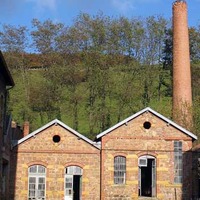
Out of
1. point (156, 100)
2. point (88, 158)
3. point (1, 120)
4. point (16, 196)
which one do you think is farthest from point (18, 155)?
point (156, 100)

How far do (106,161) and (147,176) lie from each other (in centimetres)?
565

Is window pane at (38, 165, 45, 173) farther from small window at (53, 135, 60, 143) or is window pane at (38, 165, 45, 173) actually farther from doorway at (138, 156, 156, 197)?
doorway at (138, 156, 156, 197)

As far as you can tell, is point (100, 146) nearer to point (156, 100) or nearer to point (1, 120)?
point (1, 120)

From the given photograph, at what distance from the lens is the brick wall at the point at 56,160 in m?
29.5

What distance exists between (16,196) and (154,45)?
26.7 m

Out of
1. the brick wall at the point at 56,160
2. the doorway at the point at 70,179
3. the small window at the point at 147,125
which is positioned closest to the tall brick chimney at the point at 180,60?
the small window at the point at 147,125

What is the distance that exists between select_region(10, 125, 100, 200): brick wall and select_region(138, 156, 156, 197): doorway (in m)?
2.85

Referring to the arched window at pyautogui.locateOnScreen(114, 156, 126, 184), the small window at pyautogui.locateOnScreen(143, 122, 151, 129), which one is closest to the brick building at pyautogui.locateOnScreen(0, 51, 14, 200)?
the arched window at pyautogui.locateOnScreen(114, 156, 126, 184)

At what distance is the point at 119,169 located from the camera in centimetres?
2997

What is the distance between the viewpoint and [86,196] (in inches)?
1168

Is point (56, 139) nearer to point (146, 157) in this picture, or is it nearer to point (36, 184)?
point (36, 184)

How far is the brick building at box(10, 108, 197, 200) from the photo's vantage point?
2966cm

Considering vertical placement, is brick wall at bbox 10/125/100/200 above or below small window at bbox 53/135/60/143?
below

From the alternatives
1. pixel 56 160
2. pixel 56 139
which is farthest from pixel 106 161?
pixel 56 139
